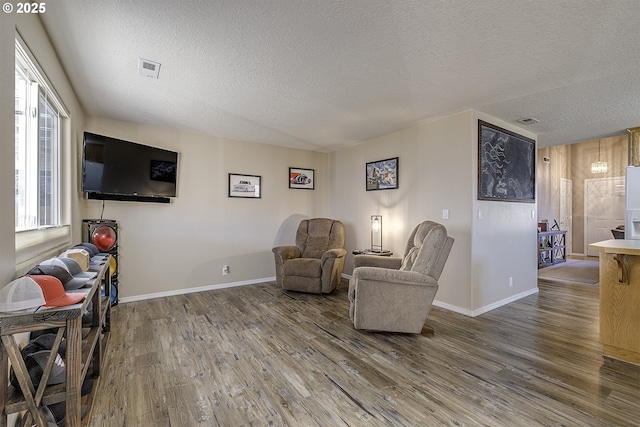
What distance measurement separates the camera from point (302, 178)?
5430 millimetres

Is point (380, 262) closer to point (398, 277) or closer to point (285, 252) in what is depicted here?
point (398, 277)

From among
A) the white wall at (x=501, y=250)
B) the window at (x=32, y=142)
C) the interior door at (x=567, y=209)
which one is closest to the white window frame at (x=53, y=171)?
the window at (x=32, y=142)

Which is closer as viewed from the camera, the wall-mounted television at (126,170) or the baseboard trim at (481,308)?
the wall-mounted television at (126,170)

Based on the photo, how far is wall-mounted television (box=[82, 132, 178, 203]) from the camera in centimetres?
316

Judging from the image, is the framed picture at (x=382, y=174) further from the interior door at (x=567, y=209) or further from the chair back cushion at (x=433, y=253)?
the interior door at (x=567, y=209)

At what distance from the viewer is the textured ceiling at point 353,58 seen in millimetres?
1736

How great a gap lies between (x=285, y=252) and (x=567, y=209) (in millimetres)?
8011

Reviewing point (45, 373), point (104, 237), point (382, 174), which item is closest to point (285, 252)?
point (382, 174)

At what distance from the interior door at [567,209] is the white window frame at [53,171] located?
33.2 ft

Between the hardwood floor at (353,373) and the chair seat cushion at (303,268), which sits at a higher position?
the chair seat cushion at (303,268)

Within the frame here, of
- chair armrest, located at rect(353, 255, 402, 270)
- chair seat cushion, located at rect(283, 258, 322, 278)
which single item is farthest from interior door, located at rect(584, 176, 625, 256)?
chair seat cushion, located at rect(283, 258, 322, 278)

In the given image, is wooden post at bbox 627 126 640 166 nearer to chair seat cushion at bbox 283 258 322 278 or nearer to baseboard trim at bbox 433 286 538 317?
baseboard trim at bbox 433 286 538 317

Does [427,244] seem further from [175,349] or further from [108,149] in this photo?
[108,149]

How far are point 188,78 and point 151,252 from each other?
2.52 m
